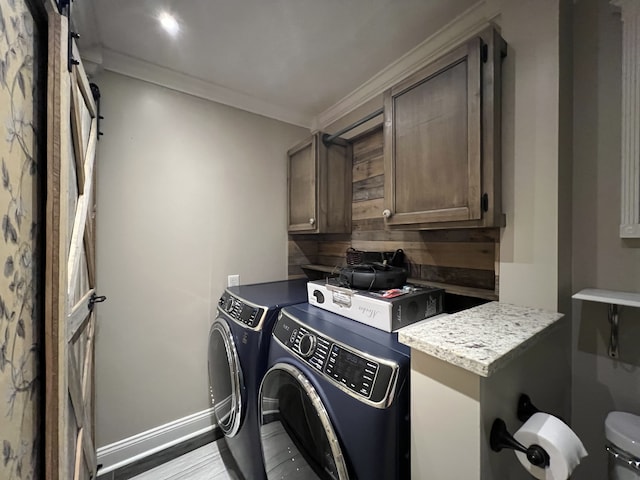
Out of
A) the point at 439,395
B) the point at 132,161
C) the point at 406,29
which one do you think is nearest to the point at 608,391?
the point at 439,395

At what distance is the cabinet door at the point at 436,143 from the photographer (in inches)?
40.9

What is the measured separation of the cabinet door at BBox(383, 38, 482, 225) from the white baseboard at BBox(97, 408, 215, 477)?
73.3 inches

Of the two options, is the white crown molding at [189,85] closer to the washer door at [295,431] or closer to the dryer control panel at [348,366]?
the dryer control panel at [348,366]

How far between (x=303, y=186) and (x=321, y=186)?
191 millimetres

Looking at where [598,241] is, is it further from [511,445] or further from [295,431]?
[295,431]

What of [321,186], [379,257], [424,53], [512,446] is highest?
[424,53]

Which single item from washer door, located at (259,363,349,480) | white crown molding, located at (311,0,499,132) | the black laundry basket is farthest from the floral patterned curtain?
white crown molding, located at (311,0,499,132)

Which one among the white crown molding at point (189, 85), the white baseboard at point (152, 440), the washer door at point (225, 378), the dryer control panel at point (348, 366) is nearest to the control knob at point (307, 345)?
the dryer control panel at point (348, 366)

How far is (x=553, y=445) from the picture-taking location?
59cm

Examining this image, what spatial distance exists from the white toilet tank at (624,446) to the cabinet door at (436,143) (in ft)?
2.61

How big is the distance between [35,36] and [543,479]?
5.51 feet

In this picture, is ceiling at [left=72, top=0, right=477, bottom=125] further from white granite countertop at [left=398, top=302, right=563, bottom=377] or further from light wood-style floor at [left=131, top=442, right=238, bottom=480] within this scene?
light wood-style floor at [left=131, top=442, right=238, bottom=480]

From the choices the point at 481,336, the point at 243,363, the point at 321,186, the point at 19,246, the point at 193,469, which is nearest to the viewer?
the point at 19,246

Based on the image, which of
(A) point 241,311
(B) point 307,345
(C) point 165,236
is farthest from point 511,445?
(C) point 165,236
